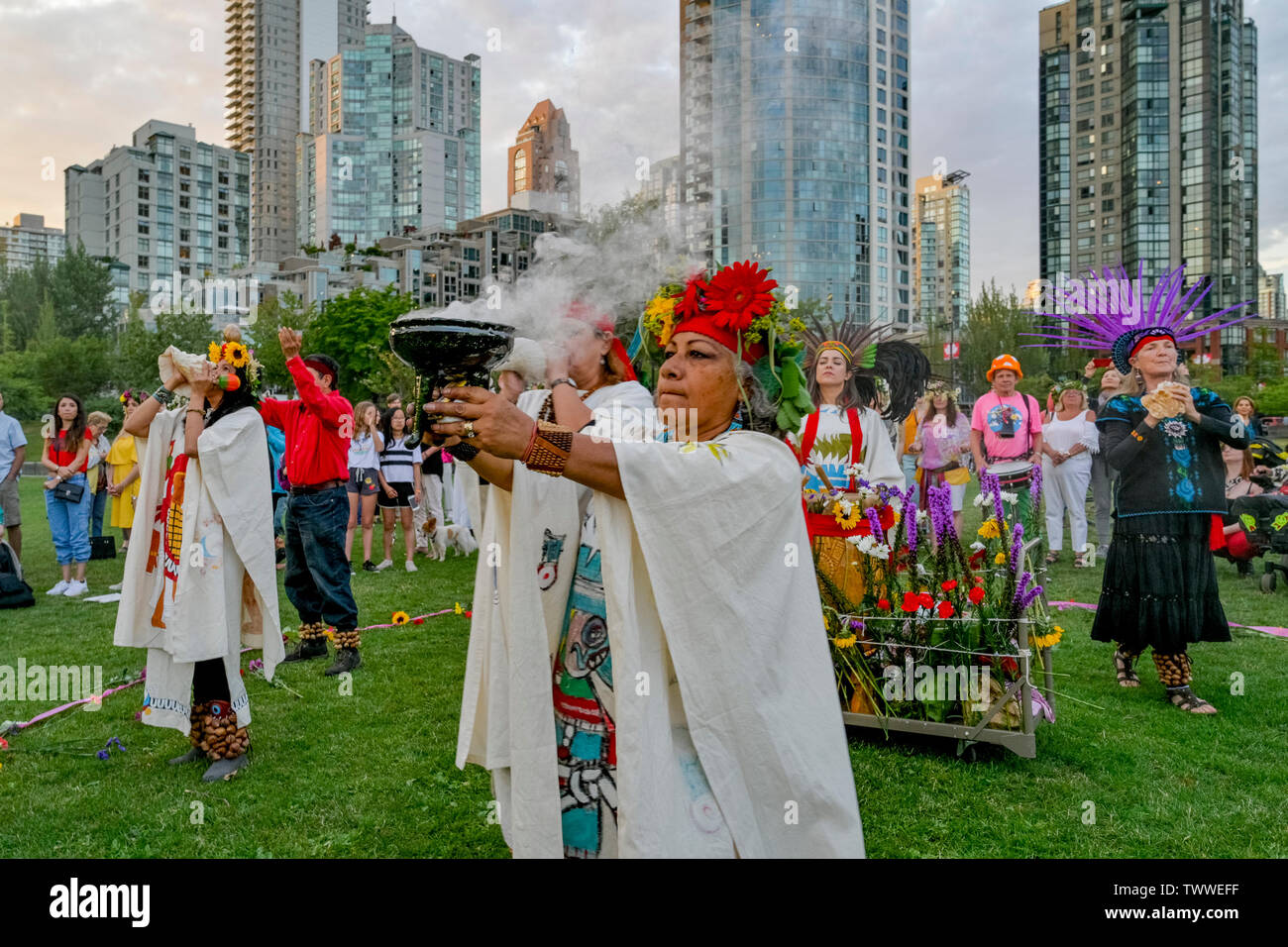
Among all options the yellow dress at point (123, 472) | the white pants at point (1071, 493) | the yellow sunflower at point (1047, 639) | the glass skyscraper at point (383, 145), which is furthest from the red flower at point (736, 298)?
the glass skyscraper at point (383, 145)

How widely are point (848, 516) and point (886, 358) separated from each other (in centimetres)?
402

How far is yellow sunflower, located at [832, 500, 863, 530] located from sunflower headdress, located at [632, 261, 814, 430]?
115 inches

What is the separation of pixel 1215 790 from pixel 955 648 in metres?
1.35

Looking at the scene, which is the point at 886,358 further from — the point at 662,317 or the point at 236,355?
the point at 662,317

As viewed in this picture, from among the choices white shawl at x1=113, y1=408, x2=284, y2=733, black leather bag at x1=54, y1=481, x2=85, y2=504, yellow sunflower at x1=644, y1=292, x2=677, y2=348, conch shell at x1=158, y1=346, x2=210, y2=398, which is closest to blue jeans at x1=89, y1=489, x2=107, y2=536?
black leather bag at x1=54, y1=481, x2=85, y2=504

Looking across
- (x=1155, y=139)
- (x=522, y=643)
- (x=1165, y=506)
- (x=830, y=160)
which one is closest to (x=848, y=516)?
A: (x=1165, y=506)

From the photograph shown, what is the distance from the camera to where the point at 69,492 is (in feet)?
33.9

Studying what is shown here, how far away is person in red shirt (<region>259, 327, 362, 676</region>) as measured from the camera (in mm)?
6801

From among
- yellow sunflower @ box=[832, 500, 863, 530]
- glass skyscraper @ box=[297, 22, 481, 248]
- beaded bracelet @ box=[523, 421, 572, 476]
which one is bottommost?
yellow sunflower @ box=[832, 500, 863, 530]

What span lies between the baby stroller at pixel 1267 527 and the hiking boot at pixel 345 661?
30.0ft

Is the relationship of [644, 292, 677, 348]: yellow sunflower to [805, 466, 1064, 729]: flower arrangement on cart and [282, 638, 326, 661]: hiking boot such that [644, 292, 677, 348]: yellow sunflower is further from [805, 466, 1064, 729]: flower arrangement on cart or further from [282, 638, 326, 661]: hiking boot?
[282, 638, 326, 661]: hiking boot

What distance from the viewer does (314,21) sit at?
152m

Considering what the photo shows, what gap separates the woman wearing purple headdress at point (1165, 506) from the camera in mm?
5398

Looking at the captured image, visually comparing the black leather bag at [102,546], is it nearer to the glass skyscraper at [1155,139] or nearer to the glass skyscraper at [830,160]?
the glass skyscraper at [830,160]
